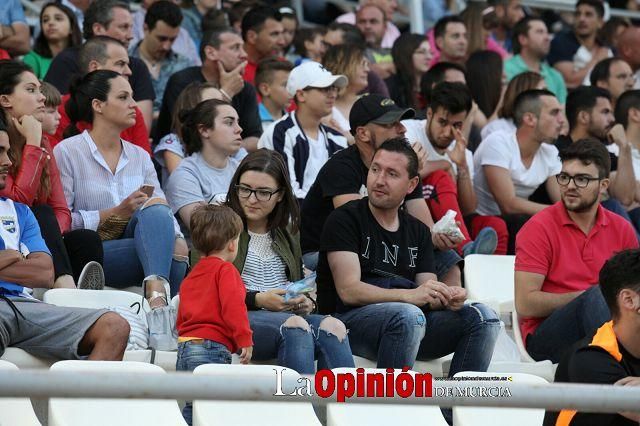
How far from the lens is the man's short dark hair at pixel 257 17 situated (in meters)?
9.32

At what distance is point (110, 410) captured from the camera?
4336 millimetres

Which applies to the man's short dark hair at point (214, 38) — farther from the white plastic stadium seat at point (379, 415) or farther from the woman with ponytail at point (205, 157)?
→ the white plastic stadium seat at point (379, 415)

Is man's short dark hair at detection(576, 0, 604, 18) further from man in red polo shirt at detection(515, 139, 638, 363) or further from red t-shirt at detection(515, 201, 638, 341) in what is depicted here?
red t-shirt at detection(515, 201, 638, 341)

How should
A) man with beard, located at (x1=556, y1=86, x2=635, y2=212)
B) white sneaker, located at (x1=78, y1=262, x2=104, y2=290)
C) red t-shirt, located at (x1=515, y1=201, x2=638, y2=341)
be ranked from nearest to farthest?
white sneaker, located at (x1=78, y1=262, x2=104, y2=290)
red t-shirt, located at (x1=515, y1=201, x2=638, y2=341)
man with beard, located at (x1=556, y1=86, x2=635, y2=212)

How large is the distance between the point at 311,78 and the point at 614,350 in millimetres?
3631

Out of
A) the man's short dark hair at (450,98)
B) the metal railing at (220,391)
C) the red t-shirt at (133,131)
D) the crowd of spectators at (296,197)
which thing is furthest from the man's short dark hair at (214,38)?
the metal railing at (220,391)

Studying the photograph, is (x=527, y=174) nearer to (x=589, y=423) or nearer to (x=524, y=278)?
(x=524, y=278)

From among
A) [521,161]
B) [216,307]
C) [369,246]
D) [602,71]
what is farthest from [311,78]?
[602,71]

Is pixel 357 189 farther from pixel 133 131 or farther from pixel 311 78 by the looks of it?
pixel 133 131

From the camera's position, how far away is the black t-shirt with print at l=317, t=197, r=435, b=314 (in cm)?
568

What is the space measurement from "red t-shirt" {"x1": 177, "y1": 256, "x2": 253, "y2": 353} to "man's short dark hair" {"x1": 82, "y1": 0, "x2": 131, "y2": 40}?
3.46 metres

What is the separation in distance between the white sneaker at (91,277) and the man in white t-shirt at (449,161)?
2096 mm

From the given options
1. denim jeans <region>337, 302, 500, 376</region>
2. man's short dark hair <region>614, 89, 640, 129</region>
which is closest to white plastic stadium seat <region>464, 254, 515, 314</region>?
denim jeans <region>337, 302, 500, 376</region>

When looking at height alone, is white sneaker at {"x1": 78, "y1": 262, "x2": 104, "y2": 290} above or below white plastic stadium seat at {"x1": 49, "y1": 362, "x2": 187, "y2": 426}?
above
